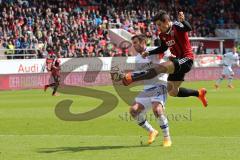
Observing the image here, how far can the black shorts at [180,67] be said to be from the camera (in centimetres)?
1230

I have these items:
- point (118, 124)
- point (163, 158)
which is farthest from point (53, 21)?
point (163, 158)

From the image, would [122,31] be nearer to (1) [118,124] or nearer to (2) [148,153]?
→ (1) [118,124]

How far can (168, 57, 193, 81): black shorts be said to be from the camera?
12.3 m

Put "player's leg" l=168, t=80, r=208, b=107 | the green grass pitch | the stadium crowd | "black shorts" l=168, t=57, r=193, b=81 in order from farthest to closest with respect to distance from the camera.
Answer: the stadium crowd
"player's leg" l=168, t=80, r=208, b=107
"black shorts" l=168, t=57, r=193, b=81
the green grass pitch

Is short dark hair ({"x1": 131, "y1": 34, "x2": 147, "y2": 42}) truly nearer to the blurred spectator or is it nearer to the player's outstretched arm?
the player's outstretched arm

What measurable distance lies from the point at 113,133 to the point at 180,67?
3734mm

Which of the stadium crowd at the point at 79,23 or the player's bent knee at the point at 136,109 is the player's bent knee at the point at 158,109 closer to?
the player's bent knee at the point at 136,109

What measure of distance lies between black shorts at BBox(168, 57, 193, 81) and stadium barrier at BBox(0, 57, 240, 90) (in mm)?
25306

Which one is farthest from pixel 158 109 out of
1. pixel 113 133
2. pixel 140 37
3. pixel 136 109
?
pixel 113 133

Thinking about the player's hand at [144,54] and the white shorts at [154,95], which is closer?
the player's hand at [144,54]

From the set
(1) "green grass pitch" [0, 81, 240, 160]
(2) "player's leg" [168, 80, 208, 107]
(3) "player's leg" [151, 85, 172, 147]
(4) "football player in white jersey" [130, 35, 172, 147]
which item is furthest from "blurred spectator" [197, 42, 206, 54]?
(3) "player's leg" [151, 85, 172, 147]

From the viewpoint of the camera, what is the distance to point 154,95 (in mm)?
12062

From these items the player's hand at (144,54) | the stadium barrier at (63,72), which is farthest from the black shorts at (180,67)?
the stadium barrier at (63,72)

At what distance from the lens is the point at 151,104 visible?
12.2 metres
